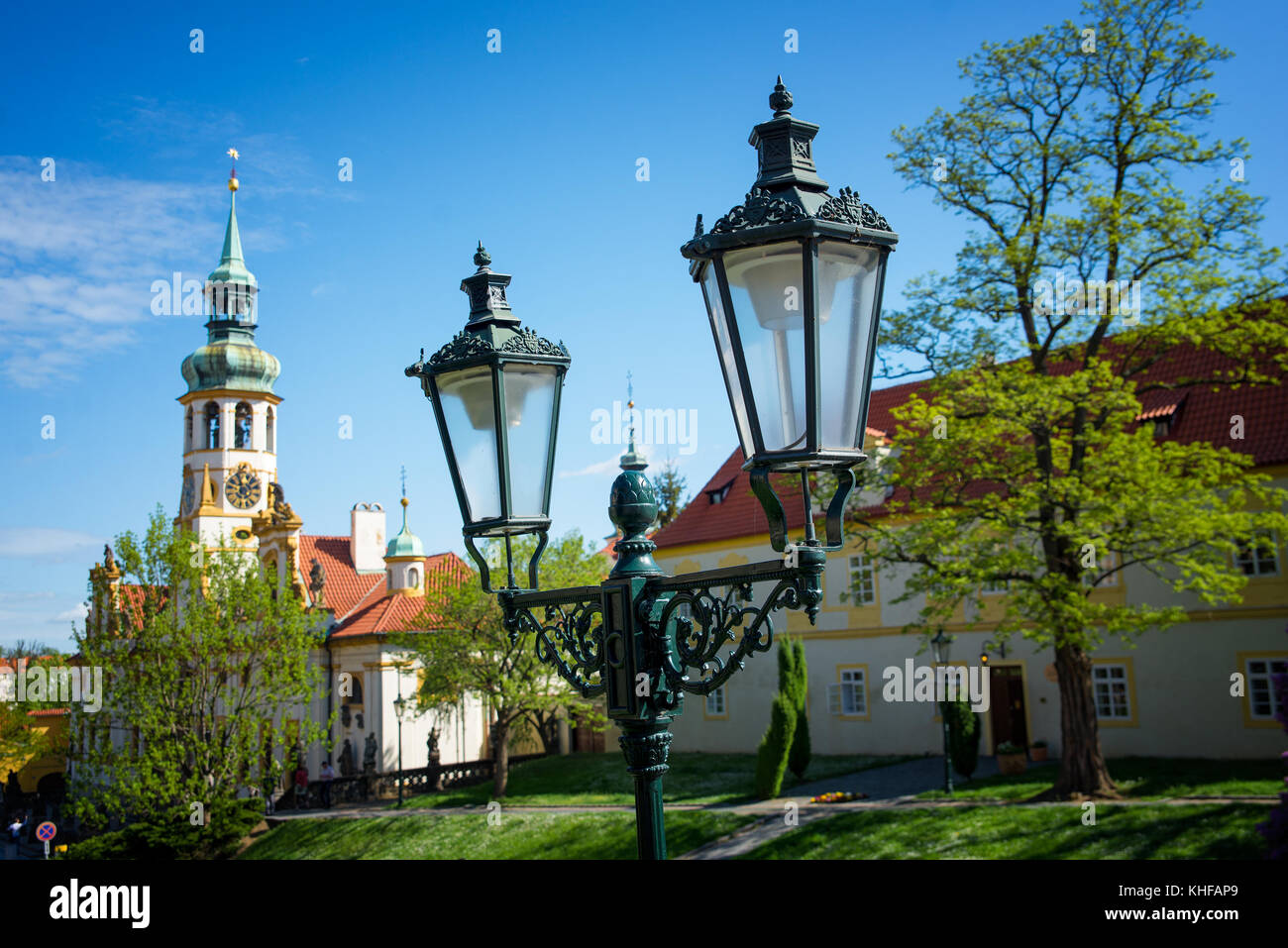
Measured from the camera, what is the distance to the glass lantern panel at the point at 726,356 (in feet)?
10.9

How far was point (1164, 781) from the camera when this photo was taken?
20.8 m

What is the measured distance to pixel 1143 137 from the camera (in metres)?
20.1

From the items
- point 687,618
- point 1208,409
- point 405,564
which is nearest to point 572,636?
point 687,618

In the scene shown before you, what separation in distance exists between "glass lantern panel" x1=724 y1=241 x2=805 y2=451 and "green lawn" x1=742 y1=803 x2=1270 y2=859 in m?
14.9

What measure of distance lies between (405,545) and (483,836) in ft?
59.4

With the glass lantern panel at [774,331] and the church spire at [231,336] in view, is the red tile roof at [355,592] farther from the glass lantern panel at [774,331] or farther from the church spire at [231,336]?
the glass lantern panel at [774,331]

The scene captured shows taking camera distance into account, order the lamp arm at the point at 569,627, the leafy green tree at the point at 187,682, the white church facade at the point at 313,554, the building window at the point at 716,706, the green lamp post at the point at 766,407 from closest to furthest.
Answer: the green lamp post at the point at 766,407
the lamp arm at the point at 569,627
the leafy green tree at the point at 187,682
the building window at the point at 716,706
the white church facade at the point at 313,554

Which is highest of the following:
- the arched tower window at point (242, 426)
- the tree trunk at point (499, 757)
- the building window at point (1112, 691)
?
the arched tower window at point (242, 426)

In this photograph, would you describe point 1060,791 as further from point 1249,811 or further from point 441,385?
point 441,385

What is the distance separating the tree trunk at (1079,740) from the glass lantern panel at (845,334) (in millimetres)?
17822

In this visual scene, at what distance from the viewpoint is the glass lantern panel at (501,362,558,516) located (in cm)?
442

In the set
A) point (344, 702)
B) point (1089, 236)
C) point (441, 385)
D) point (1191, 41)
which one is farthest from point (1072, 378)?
point (344, 702)

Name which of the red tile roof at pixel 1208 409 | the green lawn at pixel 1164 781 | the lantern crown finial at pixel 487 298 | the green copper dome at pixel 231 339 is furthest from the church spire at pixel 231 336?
the lantern crown finial at pixel 487 298

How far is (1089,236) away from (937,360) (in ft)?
11.3
